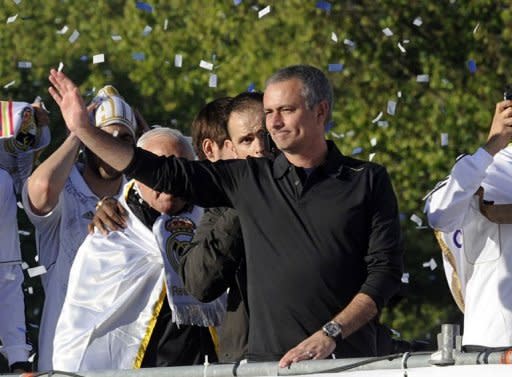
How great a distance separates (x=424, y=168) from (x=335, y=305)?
11018mm

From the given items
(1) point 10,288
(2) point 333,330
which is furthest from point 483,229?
(1) point 10,288

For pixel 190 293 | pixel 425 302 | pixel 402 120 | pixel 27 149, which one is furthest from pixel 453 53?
pixel 190 293

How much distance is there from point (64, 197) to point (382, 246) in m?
2.35

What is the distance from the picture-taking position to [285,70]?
6.39 metres

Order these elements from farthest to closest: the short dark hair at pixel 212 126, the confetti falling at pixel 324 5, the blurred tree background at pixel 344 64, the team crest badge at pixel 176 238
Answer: the blurred tree background at pixel 344 64, the confetti falling at pixel 324 5, the short dark hair at pixel 212 126, the team crest badge at pixel 176 238

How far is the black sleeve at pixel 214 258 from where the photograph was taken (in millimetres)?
6449

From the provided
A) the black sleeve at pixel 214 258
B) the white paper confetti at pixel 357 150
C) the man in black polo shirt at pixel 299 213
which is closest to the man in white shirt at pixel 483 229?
the man in black polo shirt at pixel 299 213

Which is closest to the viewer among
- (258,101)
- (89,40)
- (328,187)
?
(328,187)

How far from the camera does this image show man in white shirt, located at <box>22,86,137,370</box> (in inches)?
313

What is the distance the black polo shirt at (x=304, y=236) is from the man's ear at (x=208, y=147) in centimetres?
111

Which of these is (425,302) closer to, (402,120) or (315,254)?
(402,120)

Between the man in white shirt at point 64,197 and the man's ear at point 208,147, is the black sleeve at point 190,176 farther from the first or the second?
the man in white shirt at point 64,197

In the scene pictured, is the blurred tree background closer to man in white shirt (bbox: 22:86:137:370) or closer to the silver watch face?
man in white shirt (bbox: 22:86:137:370)

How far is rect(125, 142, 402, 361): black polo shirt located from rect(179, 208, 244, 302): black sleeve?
151 mm
